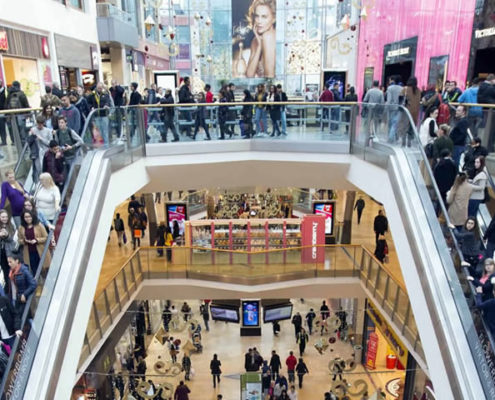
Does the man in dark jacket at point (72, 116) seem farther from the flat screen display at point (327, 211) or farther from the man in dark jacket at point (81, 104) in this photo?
the flat screen display at point (327, 211)

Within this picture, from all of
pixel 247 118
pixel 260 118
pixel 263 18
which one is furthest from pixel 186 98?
pixel 263 18

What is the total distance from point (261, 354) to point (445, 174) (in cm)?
1125

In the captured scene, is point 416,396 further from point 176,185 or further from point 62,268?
point 62,268

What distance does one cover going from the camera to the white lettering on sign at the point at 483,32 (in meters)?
9.73

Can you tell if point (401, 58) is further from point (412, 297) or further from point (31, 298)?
point (31, 298)

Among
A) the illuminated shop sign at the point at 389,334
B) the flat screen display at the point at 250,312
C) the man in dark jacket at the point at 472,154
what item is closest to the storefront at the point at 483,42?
the man in dark jacket at the point at 472,154

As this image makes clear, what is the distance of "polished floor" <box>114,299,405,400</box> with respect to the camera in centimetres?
1228

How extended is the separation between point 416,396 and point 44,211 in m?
10.3

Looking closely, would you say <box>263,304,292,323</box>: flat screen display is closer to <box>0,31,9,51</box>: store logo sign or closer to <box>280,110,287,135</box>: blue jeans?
<box>280,110,287,135</box>: blue jeans

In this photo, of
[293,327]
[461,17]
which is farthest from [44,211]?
[293,327]

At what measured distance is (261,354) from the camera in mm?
14766

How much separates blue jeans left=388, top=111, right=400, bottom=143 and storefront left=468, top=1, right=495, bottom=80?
4.87m

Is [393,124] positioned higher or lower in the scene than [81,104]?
lower

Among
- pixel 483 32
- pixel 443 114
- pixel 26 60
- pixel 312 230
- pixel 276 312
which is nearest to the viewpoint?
pixel 443 114
